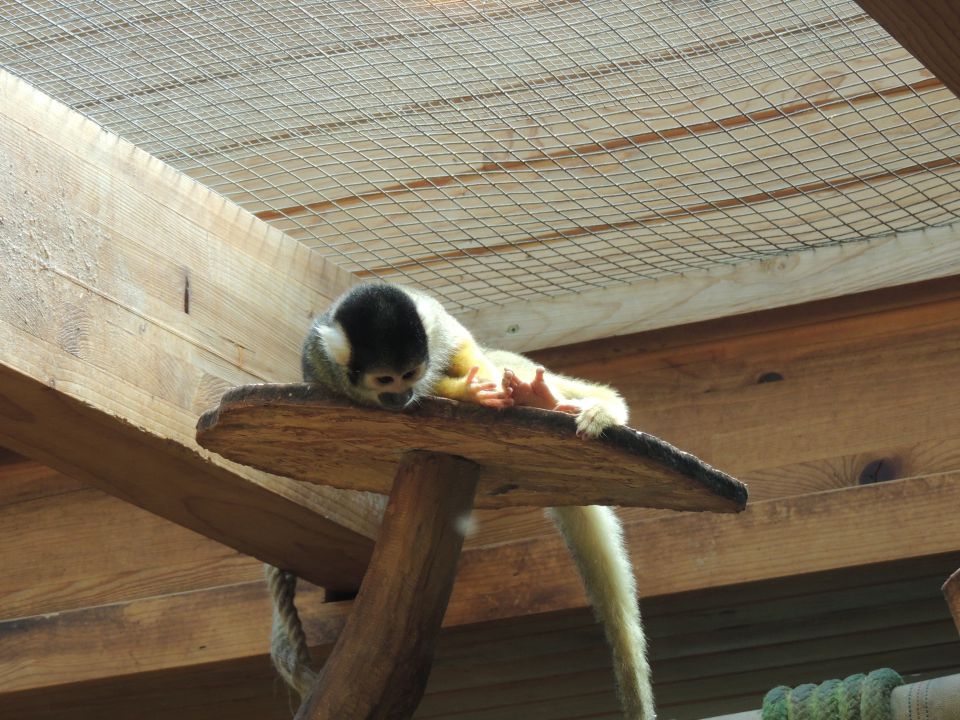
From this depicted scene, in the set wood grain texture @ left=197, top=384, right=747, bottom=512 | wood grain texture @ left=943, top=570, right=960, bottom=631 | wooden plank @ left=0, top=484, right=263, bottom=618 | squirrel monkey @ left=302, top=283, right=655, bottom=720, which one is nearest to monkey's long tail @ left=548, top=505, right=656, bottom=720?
squirrel monkey @ left=302, top=283, right=655, bottom=720

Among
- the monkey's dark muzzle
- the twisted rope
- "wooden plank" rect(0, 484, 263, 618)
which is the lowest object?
"wooden plank" rect(0, 484, 263, 618)

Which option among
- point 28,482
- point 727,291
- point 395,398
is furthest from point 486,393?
point 28,482

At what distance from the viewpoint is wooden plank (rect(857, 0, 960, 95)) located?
155cm

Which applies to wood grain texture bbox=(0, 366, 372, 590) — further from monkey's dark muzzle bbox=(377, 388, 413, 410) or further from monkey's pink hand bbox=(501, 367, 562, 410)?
monkey's pink hand bbox=(501, 367, 562, 410)

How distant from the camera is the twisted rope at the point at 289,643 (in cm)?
236

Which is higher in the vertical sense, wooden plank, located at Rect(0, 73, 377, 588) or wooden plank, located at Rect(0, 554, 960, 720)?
wooden plank, located at Rect(0, 73, 377, 588)

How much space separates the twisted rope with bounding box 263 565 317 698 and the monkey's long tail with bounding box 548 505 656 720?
1.73 feet

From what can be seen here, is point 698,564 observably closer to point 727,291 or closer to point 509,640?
point 509,640

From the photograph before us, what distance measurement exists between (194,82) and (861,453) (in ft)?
4.79

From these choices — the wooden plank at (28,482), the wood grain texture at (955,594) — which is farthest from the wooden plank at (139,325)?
the wood grain texture at (955,594)

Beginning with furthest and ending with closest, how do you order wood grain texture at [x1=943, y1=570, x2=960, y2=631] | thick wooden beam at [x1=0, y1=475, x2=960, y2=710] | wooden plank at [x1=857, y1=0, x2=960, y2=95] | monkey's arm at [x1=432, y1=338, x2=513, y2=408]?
thick wooden beam at [x1=0, y1=475, x2=960, y2=710], monkey's arm at [x1=432, y1=338, x2=513, y2=408], wood grain texture at [x1=943, y1=570, x2=960, y2=631], wooden plank at [x1=857, y1=0, x2=960, y2=95]

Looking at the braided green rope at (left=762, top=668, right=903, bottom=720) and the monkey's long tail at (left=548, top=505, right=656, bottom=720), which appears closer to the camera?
the braided green rope at (left=762, top=668, right=903, bottom=720)

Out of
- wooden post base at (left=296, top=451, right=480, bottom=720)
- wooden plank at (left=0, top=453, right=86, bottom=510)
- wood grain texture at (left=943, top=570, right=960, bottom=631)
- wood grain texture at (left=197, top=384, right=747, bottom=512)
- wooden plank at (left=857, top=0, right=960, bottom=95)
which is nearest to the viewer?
wooden plank at (left=857, top=0, right=960, bottom=95)

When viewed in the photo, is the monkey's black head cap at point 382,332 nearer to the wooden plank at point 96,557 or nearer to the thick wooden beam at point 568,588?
the thick wooden beam at point 568,588
